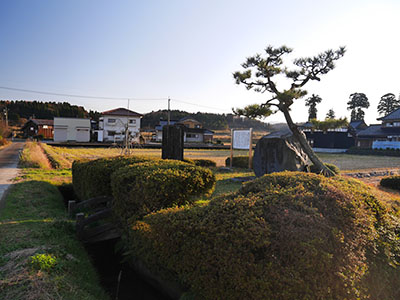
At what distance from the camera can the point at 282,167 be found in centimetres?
916

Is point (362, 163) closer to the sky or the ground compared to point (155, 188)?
closer to the ground

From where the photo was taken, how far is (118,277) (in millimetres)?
3459

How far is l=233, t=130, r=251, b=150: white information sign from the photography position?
1329 cm

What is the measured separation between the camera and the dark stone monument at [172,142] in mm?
8711

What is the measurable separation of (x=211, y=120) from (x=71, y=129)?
43.5m

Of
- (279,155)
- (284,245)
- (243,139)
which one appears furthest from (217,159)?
(284,245)

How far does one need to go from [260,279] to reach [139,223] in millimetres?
1562

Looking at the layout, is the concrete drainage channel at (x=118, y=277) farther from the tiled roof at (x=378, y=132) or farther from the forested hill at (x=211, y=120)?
the forested hill at (x=211, y=120)

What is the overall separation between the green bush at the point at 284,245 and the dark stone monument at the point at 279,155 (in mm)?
6450

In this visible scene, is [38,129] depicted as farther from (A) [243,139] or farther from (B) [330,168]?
(B) [330,168]

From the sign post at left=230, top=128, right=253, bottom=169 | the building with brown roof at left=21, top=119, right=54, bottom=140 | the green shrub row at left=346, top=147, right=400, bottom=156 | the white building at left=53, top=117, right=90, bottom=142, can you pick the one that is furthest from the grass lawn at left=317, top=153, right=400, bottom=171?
the building with brown roof at left=21, top=119, right=54, bottom=140

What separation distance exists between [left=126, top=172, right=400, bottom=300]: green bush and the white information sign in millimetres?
10548

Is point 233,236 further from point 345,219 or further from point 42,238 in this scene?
point 42,238

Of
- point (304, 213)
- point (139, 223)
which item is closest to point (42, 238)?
point (139, 223)
